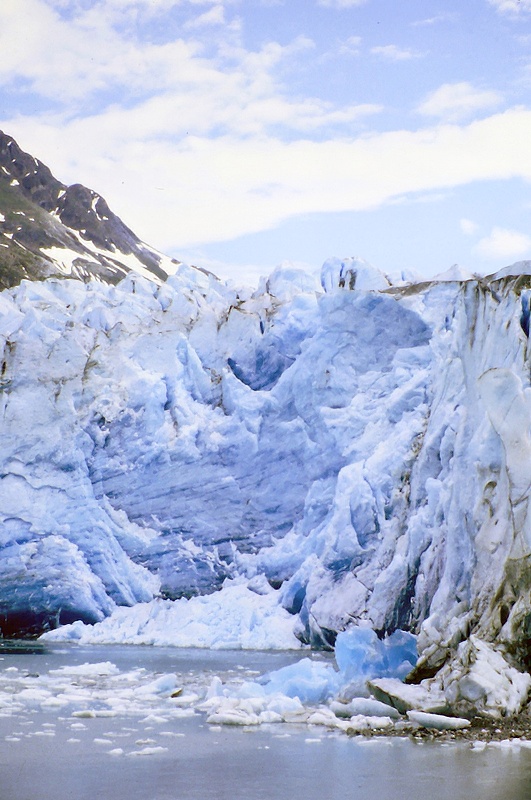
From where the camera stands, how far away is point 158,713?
11.0m

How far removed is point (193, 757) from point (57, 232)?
62293 millimetres

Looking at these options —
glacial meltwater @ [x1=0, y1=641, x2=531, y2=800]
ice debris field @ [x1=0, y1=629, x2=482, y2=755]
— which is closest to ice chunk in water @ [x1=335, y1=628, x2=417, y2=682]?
ice debris field @ [x1=0, y1=629, x2=482, y2=755]

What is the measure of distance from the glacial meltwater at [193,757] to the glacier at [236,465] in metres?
6.05

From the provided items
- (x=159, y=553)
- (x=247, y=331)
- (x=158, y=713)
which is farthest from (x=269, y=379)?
(x=158, y=713)

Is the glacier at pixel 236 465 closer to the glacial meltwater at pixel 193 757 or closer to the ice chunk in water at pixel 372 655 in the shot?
the ice chunk in water at pixel 372 655

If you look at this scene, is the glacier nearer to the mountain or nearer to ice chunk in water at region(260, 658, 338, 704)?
ice chunk in water at region(260, 658, 338, 704)

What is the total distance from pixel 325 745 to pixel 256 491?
41.4ft

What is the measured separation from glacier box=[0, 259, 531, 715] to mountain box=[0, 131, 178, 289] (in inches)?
1262

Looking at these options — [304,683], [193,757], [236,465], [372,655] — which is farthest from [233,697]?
[236,465]

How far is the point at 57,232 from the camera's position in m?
67.4

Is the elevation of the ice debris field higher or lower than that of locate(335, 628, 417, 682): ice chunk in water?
lower

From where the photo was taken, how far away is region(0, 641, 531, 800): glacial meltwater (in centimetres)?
731

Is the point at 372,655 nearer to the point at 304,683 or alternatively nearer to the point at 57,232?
the point at 304,683

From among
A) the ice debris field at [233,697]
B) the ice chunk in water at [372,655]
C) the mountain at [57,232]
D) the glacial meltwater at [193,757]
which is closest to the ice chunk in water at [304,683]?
the ice debris field at [233,697]
